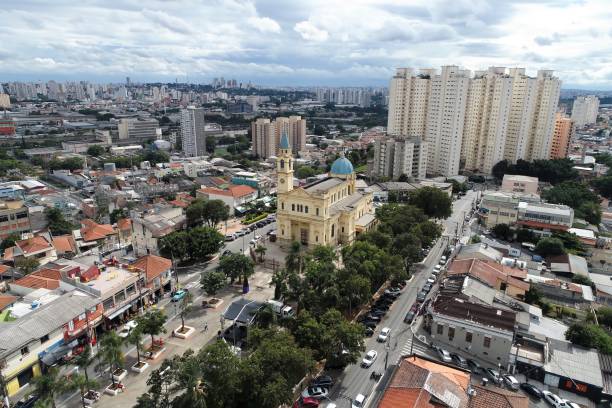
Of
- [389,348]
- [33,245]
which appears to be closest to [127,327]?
[389,348]

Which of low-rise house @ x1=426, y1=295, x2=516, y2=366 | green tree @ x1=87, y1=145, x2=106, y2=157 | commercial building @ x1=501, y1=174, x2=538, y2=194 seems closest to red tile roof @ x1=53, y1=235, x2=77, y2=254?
low-rise house @ x1=426, y1=295, x2=516, y2=366

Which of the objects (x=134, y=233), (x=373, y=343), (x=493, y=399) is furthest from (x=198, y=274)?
(x=493, y=399)

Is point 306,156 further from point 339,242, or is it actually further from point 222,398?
point 222,398

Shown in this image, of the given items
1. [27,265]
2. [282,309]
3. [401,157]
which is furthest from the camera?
[401,157]

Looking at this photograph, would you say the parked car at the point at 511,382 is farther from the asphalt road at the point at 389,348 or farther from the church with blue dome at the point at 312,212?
the church with blue dome at the point at 312,212

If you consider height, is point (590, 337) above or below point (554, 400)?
above

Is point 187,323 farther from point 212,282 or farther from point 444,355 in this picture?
point 444,355

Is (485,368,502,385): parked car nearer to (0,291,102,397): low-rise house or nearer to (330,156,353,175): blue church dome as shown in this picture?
(0,291,102,397): low-rise house
